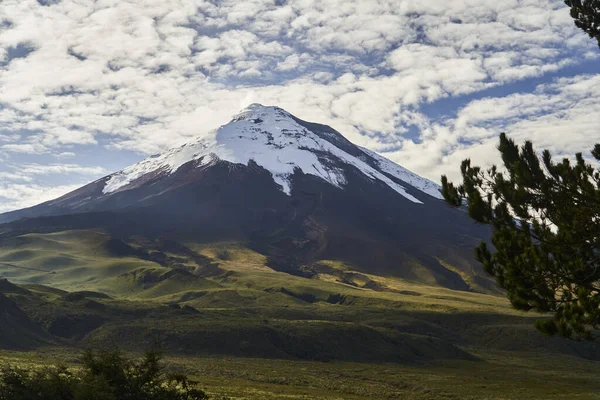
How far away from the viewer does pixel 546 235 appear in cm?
2364

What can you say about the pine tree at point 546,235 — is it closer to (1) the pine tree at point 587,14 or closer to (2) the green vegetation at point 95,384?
(1) the pine tree at point 587,14

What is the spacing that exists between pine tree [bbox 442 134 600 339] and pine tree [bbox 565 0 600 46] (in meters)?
6.99

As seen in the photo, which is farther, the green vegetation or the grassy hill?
the grassy hill

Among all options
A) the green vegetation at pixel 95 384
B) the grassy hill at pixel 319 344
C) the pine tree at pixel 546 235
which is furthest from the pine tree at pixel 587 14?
the grassy hill at pixel 319 344

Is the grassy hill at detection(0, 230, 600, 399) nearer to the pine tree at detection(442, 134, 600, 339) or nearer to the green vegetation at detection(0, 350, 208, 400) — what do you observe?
the green vegetation at detection(0, 350, 208, 400)

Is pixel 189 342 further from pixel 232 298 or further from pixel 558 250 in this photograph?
pixel 558 250

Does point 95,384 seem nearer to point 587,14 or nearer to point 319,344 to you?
point 587,14

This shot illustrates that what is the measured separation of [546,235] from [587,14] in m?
11.9

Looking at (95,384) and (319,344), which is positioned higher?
(95,384)

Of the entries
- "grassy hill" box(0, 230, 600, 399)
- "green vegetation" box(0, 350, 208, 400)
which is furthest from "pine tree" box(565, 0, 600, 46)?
"grassy hill" box(0, 230, 600, 399)

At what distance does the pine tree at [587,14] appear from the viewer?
89.5ft

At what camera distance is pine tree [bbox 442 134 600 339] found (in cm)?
2259

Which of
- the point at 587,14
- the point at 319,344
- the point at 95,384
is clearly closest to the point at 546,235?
the point at 587,14

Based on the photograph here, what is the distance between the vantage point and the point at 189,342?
332 feet
